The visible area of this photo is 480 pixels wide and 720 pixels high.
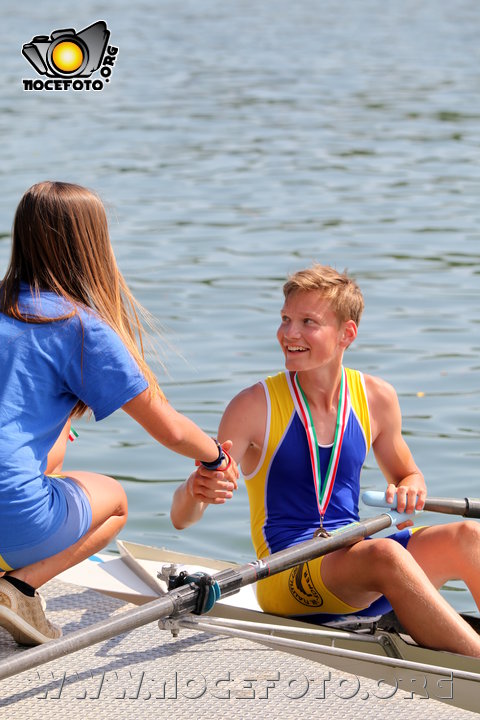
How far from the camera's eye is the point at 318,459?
4418mm

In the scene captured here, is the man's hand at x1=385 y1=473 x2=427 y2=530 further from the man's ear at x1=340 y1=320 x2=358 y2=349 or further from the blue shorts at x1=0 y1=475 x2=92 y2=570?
the blue shorts at x1=0 y1=475 x2=92 y2=570

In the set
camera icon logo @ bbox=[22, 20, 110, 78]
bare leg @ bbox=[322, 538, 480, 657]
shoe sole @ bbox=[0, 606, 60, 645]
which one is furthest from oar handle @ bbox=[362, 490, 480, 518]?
camera icon logo @ bbox=[22, 20, 110, 78]

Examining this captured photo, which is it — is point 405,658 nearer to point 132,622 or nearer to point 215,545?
point 132,622

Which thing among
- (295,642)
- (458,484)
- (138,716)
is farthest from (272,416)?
(458,484)

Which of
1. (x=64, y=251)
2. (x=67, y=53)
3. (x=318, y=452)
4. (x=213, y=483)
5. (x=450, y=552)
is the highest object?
(x=67, y=53)

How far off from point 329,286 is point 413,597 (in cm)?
118

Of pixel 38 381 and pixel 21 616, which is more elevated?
pixel 38 381

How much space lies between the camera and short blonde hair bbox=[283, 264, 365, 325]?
4.42 metres

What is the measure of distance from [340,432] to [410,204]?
30.1ft

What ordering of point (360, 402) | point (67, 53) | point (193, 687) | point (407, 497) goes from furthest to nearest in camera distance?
point (67, 53) < point (360, 402) < point (407, 497) < point (193, 687)

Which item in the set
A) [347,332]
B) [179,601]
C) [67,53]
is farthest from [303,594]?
[67,53]

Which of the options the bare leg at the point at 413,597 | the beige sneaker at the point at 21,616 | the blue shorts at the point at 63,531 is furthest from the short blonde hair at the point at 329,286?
the beige sneaker at the point at 21,616

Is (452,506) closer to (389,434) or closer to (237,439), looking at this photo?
A: (389,434)

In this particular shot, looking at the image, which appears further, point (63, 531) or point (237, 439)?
point (237, 439)
